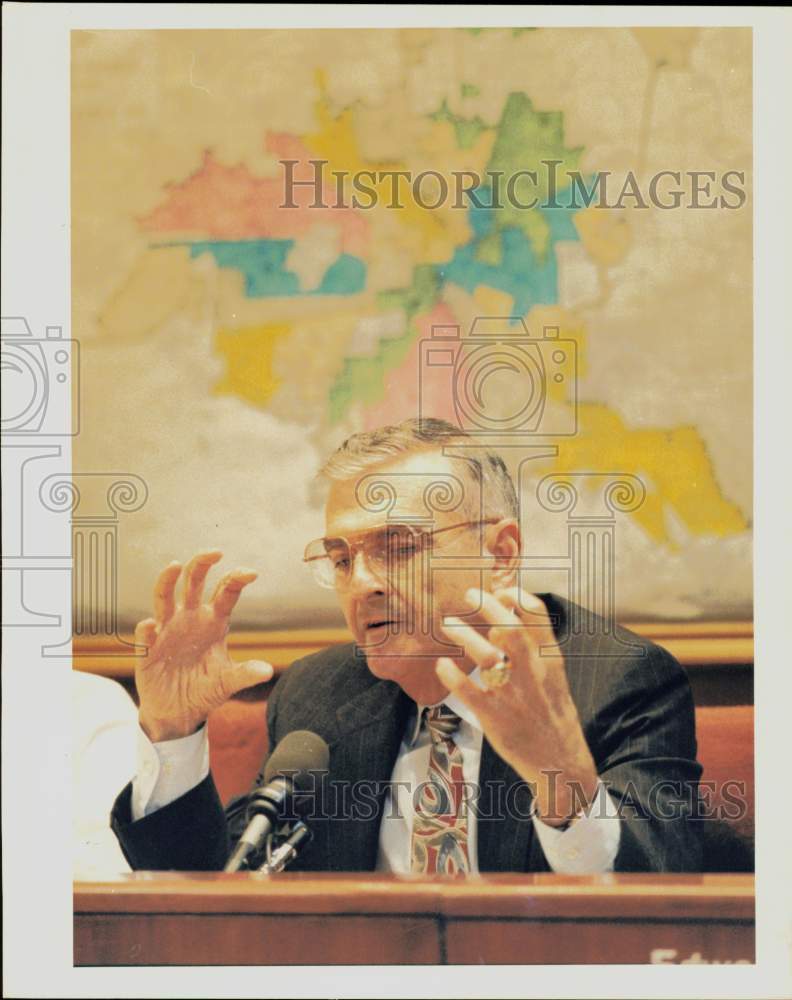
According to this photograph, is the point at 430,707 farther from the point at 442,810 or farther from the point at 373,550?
the point at 373,550

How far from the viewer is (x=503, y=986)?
317 cm

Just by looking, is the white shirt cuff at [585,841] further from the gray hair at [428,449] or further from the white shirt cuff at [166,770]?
the white shirt cuff at [166,770]

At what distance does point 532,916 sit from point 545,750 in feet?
1.48

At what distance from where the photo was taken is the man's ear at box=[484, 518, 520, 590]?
3.18m

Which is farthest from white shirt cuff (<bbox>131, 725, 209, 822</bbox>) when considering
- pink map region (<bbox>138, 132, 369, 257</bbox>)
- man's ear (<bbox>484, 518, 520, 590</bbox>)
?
pink map region (<bbox>138, 132, 369, 257</bbox>)

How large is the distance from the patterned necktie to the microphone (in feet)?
0.96

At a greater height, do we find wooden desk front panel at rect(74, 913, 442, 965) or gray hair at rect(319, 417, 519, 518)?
gray hair at rect(319, 417, 519, 518)

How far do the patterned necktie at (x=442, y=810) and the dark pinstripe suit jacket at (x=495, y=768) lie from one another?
0.19ft

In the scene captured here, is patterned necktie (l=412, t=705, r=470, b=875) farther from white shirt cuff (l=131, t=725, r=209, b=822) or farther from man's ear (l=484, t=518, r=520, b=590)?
white shirt cuff (l=131, t=725, r=209, b=822)

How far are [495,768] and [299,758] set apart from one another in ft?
1.75

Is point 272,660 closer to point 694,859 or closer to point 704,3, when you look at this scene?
point 694,859

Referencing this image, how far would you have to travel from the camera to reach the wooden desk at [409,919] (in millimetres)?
3113

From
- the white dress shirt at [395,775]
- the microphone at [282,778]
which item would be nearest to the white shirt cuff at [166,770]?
the white dress shirt at [395,775]

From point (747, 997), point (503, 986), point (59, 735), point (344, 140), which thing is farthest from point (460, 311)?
point (747, 997)
